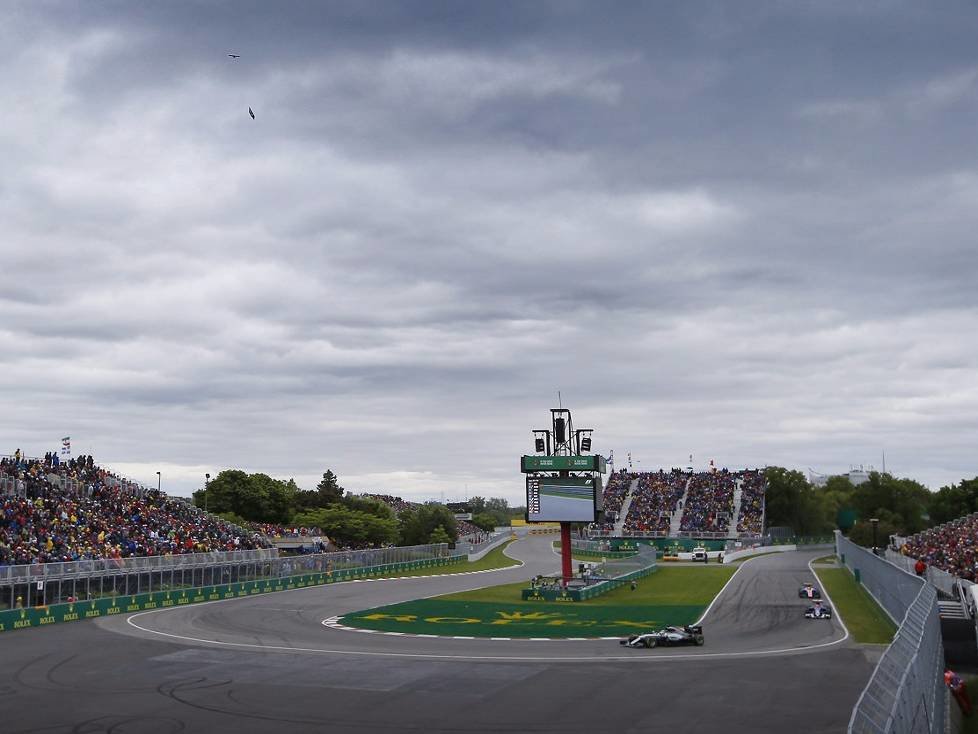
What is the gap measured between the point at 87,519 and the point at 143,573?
272 inches

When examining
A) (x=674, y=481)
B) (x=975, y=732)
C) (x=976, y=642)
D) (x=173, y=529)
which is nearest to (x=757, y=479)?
(x=674, y=481)

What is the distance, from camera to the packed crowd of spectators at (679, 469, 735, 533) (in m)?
130

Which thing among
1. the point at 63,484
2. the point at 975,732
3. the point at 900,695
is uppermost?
the point at 63,484

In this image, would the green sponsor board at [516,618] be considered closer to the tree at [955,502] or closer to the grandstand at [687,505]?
the grandstand at [687,505]

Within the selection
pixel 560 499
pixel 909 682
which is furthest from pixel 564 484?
pixel 909 682

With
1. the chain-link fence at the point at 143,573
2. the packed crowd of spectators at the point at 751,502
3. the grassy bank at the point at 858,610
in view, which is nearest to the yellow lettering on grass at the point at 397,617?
the chain-link fence at the point at 143,573

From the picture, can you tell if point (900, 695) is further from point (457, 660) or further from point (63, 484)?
point (63, 484)

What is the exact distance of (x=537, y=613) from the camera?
5894 cm

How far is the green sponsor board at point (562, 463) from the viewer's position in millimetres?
74188

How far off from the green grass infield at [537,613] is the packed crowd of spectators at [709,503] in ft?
173

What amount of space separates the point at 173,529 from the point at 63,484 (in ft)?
28.4

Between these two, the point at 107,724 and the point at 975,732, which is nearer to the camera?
the point at 107,724

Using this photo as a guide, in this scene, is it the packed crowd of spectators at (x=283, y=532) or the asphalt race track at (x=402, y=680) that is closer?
the asphalt race track at (x=402, y=680)

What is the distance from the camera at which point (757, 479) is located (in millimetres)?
140125
